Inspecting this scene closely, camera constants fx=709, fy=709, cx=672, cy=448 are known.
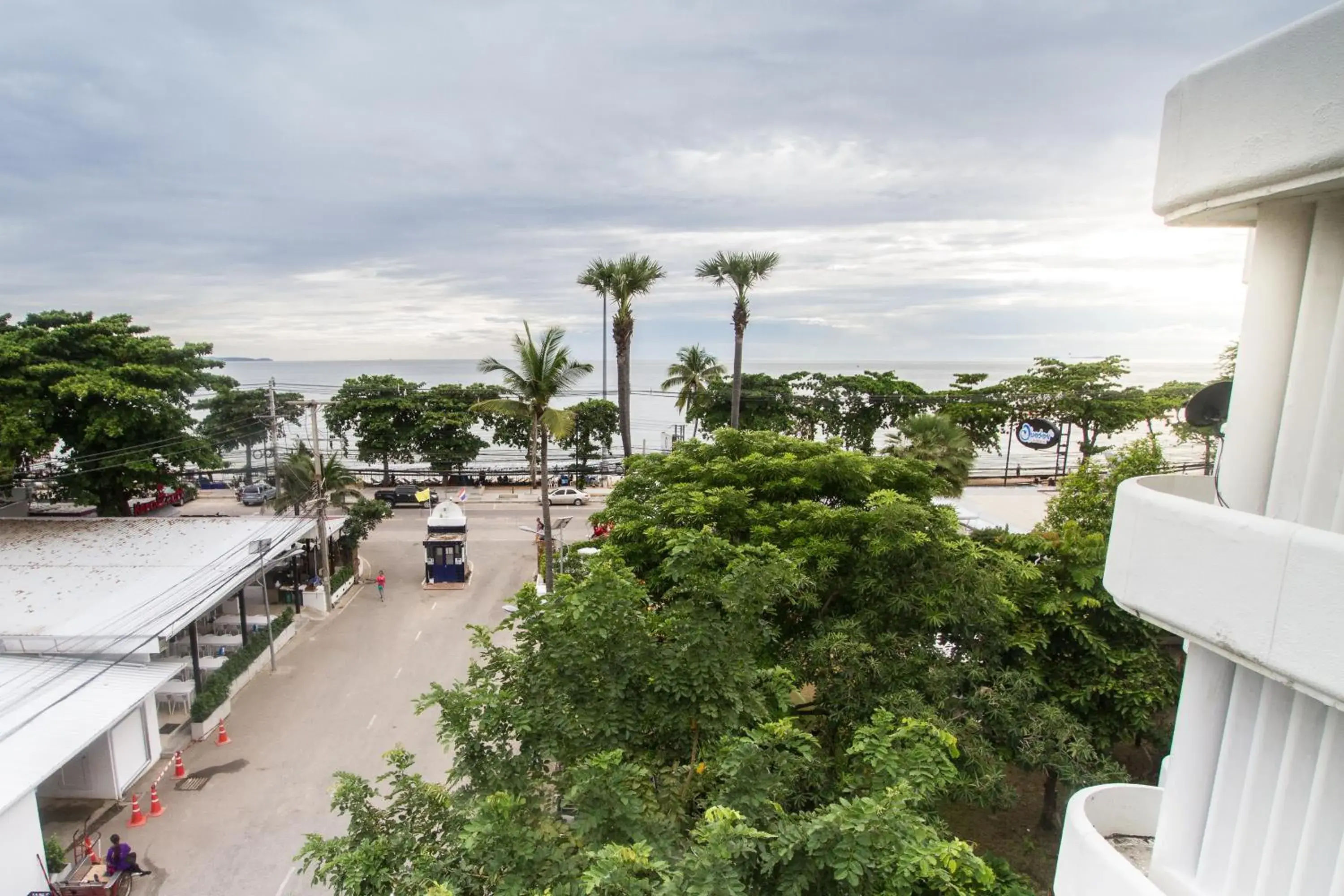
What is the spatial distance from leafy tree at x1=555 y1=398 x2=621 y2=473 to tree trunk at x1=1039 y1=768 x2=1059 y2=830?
93.6ft

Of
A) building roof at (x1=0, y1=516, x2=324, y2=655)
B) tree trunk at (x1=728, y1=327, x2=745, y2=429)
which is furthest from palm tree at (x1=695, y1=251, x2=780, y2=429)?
building roof at (x1=0, y1=516, x2=324, y2=655)

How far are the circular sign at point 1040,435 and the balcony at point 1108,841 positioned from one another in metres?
32.7

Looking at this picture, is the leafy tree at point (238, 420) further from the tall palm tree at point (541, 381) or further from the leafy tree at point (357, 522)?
the tall palm tree at point (541, 381)

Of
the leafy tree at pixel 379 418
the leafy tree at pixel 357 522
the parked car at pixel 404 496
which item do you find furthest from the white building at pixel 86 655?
the leafy tree at pixel 379 418

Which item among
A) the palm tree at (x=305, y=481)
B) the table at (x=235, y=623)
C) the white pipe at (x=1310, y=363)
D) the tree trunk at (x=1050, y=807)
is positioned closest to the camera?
the white pipe at (x=1310, y=363)

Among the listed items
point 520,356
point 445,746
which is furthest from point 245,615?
point 445,746

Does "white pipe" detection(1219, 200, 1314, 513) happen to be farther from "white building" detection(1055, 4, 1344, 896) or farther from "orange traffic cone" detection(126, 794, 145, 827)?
"orange traffic cone" detection(126, 794, 145, 827)

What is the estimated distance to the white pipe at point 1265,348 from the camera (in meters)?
2.54

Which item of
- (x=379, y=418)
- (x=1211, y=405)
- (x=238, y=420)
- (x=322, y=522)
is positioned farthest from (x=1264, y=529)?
(x=238, y=420)

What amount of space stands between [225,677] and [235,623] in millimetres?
3391

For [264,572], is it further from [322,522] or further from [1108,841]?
[1108,841]

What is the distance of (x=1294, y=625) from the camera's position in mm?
2248

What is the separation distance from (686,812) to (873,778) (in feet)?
5.15

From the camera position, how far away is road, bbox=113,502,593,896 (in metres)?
10.8
